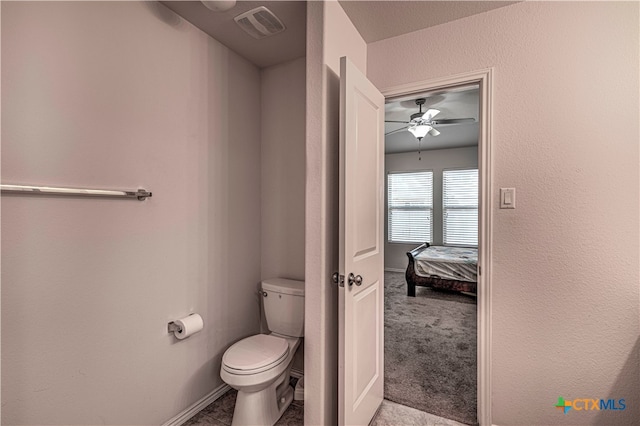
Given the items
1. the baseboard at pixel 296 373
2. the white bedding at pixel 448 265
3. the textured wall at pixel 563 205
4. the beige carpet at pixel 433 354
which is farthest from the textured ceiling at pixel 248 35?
the white bedding at pixel 448 265

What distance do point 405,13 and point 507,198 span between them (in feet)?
4.06

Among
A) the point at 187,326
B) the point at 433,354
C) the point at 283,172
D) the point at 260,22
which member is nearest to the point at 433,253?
the point at 433,354

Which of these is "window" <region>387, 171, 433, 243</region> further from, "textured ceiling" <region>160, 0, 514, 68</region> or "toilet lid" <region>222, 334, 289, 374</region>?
"toilet lid" <region>222, 334, 289, 374</region>

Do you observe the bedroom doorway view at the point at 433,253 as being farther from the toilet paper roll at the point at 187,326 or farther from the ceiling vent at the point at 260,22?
the toilet paper roll at the point at 187,326

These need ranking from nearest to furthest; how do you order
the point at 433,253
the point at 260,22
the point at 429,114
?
the point at 260,22 → the point at 429,114 → the point at 433,253

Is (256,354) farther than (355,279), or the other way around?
(256,354)

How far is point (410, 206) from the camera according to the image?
→ 20.4ft

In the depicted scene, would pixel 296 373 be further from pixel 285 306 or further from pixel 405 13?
pixel 405 13

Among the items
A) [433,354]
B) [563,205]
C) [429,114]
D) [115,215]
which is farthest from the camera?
[429,114]

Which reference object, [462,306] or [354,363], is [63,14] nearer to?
[354,363]

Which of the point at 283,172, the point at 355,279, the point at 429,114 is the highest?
the point at 429,114

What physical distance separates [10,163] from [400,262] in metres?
6.10

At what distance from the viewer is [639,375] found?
4.76ft

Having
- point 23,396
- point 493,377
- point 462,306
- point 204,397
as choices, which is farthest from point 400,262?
point 23,396
